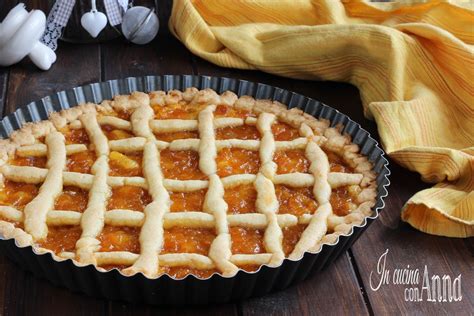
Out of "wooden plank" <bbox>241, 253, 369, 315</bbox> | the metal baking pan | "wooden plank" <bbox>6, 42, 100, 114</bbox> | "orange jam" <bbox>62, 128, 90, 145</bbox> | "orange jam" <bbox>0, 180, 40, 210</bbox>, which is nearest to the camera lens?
the metal baking pan

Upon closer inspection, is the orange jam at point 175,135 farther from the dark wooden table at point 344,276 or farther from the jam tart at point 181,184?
the dark wooden table at point 344,276

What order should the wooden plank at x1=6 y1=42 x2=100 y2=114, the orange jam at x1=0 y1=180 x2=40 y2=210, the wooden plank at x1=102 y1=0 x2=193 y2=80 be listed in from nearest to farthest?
the orange jam at x1=0 y1=180 x2=40 y2=210 → the wooden plank at x1=6 y1=42 x2=100 y2=114 → the wooden plank at x1=102 y1=0 x2=193 y2=80

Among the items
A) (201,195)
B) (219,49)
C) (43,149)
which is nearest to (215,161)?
(201,195)

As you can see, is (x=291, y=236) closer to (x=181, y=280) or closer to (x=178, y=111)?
(x=181, y=280)

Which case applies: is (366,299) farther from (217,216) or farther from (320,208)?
(217,216)

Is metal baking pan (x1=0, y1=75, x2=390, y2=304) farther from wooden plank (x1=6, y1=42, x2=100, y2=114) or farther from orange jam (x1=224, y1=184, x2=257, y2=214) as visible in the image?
wooden plank (x1=6, y1=42, x2=100, y2=114)

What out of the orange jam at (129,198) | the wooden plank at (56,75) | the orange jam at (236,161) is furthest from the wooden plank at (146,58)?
the orange jam at (129,198)

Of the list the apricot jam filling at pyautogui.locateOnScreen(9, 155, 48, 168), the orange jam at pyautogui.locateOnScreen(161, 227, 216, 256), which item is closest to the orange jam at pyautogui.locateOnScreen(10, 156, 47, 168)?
the apricot jam filling at pyautogui.locateOnScreen(9, 155, 48, 168)
